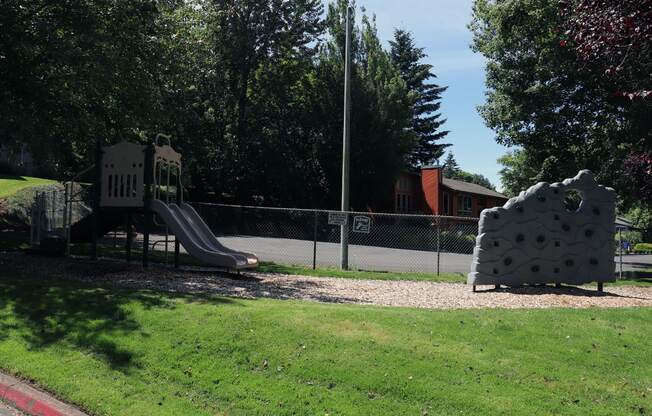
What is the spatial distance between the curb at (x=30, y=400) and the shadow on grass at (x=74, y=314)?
0.71 m

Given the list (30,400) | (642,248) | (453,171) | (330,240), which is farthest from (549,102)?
(453,171)

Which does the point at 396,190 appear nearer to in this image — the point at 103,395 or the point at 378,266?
the point at 378,266

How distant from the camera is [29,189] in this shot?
21172mm

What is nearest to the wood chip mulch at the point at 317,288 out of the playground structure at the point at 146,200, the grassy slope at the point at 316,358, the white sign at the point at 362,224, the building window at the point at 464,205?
the playground structure at the point at 146,200

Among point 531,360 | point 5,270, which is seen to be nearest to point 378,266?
point 5,270

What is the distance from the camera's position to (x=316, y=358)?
5941 mm

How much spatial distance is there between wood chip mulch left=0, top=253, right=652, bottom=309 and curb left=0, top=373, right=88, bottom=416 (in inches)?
152

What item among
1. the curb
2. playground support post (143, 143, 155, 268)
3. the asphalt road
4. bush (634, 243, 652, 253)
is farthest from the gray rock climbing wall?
bush (634, 243, 652, 253)

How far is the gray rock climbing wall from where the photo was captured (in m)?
11.6

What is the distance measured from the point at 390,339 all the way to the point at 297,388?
154 centimetres

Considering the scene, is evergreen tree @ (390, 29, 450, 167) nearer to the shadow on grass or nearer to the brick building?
the brick building

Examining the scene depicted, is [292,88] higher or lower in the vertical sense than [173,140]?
higher

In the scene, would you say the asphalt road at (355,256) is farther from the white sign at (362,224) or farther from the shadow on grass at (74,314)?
the shadow on grass at (74,314)

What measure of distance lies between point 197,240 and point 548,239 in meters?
7.83
